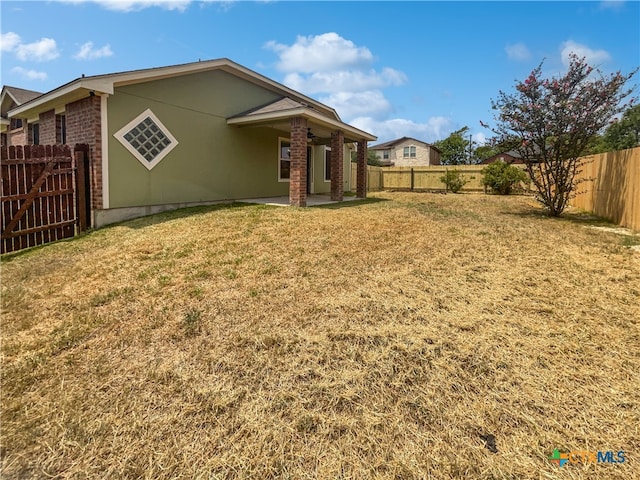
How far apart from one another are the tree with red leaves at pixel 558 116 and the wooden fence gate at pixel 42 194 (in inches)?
434

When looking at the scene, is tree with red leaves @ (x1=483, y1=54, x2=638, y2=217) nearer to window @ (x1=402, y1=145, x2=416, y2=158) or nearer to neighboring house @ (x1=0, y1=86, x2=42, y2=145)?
neighboring house @ (x1=0, y1=86, x2=42, y2=145)

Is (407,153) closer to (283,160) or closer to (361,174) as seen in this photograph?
(361,174)

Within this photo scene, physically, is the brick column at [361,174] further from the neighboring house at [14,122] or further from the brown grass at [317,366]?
the neighboring house at [14,122]

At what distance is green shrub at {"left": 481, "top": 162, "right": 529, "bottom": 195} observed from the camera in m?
18.7

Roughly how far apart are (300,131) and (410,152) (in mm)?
38497

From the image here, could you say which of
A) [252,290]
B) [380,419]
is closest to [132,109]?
[252,290]

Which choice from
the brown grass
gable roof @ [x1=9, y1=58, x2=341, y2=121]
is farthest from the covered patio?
the brown grass

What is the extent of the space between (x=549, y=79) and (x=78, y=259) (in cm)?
1162

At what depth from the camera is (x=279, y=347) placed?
2.87 meters

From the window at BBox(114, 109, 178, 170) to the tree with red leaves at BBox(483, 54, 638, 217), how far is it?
9.35 metres

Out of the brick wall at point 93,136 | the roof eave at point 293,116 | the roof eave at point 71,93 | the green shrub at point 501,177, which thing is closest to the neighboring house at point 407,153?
the green shrub at point 501,177

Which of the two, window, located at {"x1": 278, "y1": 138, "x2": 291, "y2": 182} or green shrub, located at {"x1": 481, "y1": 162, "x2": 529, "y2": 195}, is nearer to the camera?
window, located at {"x1": 278, "y1": 138, "x2": 291, "y2": 182}

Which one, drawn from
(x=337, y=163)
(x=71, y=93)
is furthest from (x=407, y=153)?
(x=71, y=93)

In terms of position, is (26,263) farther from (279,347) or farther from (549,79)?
(549,79)
